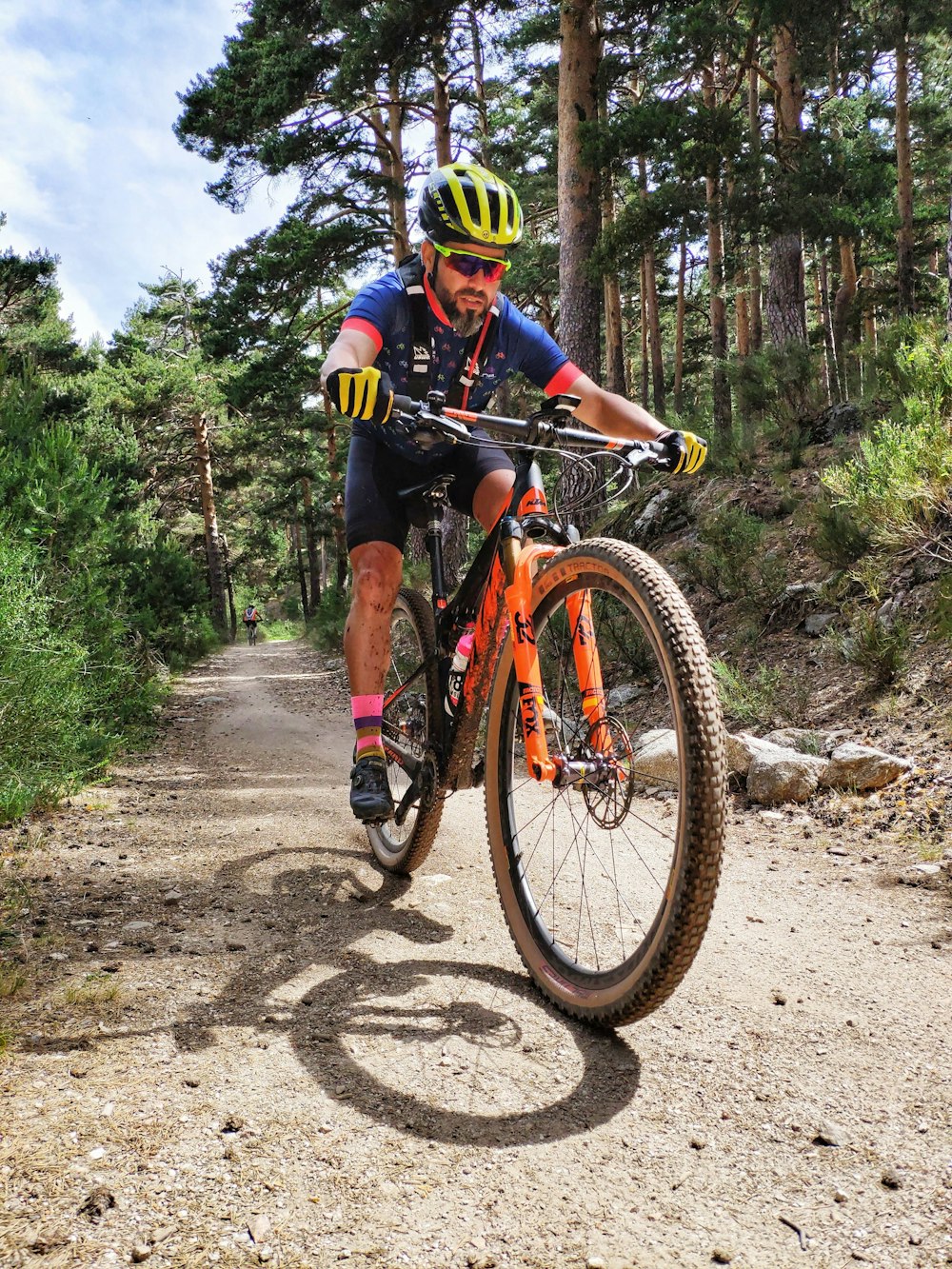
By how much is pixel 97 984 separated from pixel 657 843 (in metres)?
2.49

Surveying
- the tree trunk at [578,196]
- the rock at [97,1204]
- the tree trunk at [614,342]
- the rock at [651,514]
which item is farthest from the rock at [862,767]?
the tree trunk at [614,342]

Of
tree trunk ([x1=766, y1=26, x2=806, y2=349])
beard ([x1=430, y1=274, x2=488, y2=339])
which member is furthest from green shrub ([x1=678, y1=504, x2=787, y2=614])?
tree trunk ([x1=766, y1=26, x2=806, y2=349])

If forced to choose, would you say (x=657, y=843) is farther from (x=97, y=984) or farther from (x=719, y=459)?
(x=719, y=459)

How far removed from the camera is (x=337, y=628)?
2073cm

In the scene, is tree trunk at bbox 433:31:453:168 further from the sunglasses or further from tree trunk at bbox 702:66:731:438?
the sunglasses

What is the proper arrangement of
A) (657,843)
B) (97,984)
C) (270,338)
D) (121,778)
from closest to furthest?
(97,984) < (657,843) < (121,778) < (270,338)

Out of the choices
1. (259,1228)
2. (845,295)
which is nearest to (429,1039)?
(259,1228)

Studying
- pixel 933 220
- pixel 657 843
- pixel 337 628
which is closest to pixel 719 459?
pixel 657 843

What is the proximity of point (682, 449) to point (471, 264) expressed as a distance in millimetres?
1058

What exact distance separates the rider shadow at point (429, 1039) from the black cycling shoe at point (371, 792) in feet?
1.44

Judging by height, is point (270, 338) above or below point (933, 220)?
below

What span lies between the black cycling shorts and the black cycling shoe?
0.90m

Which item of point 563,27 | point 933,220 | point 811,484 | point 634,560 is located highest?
point 933,220

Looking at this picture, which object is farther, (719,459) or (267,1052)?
(719,459)
